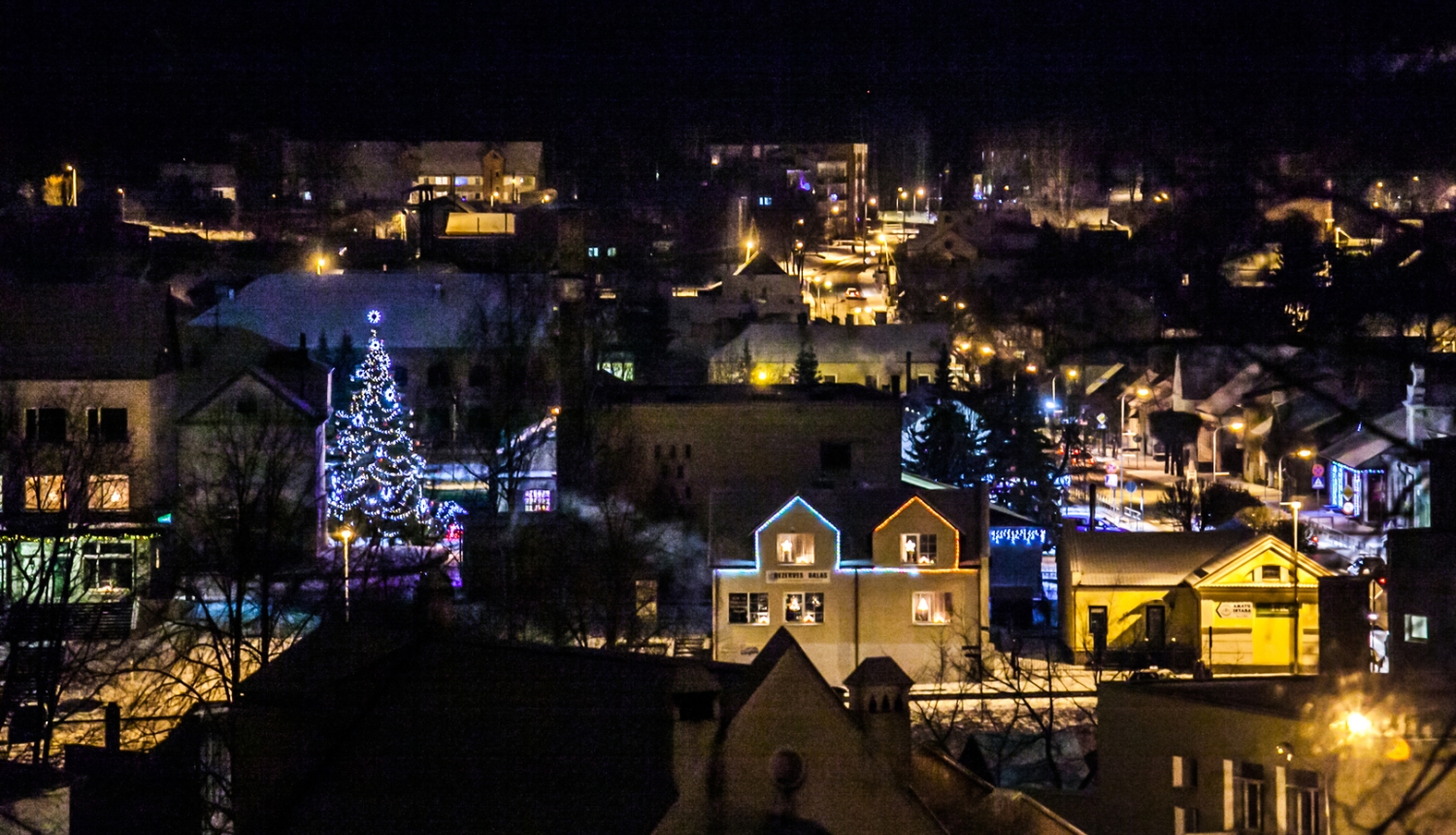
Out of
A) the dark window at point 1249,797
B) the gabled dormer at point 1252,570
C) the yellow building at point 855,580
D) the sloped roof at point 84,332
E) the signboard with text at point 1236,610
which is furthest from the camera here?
the sloped roof at point 84,332

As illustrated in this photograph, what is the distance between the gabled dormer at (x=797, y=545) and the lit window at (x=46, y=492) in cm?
456

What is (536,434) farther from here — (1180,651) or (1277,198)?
(1277,198)

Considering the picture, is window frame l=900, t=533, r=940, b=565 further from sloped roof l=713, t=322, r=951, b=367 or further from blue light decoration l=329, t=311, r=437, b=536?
sloped roof l=713, t=322, r=951, b=367

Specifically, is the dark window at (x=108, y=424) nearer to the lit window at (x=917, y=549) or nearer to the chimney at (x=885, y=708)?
the lit window at (x=917, y=549)

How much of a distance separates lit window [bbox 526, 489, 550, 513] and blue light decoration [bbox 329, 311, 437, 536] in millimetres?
683

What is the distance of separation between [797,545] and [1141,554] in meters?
2.33

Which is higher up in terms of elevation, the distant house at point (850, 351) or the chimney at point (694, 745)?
the distant house at point (850, 351)

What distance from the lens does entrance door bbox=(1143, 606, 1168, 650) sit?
420 inches

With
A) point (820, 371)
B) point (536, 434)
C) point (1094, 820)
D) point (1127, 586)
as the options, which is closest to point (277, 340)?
point (536, 434)

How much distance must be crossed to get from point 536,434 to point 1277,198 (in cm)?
1356

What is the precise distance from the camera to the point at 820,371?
1948cm

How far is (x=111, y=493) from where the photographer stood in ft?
38.4

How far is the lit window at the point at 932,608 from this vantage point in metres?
10.8

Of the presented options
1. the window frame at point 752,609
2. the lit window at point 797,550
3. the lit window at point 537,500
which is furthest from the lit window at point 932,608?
the lit window at point 537,500
